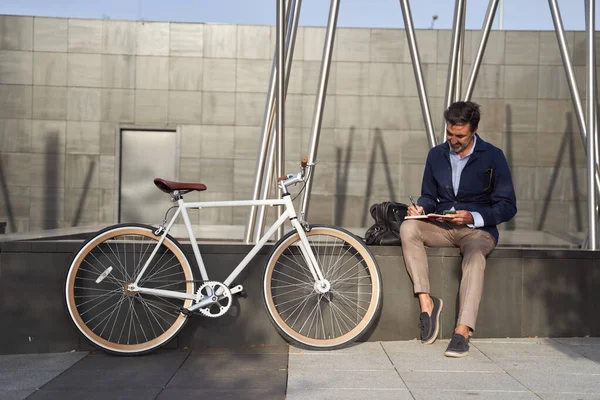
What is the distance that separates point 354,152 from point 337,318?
1055 centimetres

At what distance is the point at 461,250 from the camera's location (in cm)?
532

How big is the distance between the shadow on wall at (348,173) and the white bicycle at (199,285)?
10.4 meters

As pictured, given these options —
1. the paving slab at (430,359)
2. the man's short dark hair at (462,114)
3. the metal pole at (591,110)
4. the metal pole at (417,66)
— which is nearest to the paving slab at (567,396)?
the paving slab at (430,359)

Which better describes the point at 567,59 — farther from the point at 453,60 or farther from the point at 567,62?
the point at 453,60

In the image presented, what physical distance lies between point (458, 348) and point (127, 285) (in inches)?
84.6

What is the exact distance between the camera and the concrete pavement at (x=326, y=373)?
4012 mm

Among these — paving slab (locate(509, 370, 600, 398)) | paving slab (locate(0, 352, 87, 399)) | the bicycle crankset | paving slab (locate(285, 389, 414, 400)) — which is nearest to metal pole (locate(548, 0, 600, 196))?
paving slab (locate(509, 370, 600, 398))

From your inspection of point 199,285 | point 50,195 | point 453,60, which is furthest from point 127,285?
point 50,195

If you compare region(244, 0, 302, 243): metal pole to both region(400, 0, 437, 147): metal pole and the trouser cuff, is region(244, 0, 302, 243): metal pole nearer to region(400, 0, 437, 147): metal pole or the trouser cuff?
region(400, 0, 437, 147): metal pole

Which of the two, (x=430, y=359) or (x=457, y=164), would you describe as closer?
(x=430, y=359)

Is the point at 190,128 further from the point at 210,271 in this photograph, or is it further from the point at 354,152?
the point at 210,271

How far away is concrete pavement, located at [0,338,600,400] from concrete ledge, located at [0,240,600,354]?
Result: 117mm

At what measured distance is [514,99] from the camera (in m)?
15.8

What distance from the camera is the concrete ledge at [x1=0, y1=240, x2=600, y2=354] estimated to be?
16.9 ft
